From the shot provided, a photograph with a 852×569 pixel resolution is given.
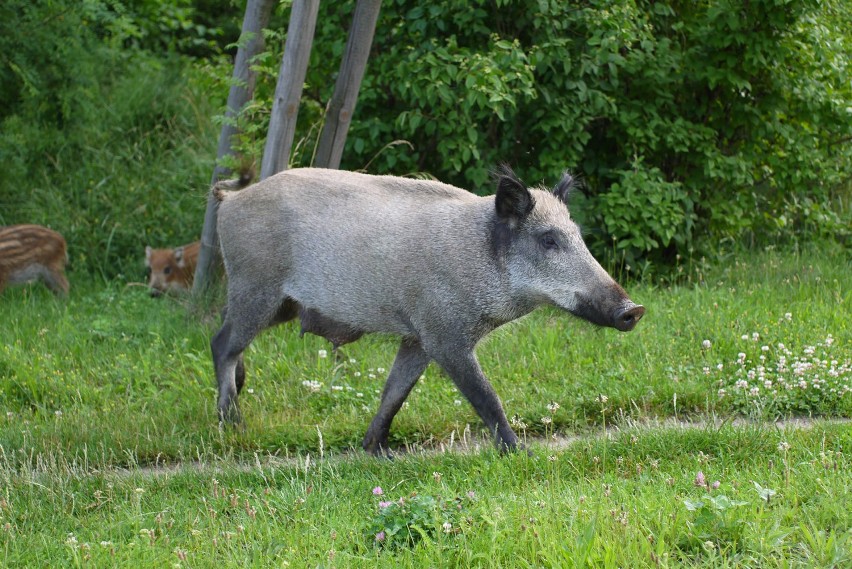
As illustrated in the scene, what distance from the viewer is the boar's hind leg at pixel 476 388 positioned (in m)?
5.40

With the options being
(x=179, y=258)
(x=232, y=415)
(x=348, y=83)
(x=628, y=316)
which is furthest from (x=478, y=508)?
(x=179, y=258)

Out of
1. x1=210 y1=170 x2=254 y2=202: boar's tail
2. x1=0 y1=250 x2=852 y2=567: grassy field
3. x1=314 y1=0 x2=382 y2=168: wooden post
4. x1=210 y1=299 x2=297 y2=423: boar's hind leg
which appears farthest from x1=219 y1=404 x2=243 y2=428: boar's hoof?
x1=314 y1=0 x2=382 y2=168: wooden post

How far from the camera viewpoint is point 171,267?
9.96m

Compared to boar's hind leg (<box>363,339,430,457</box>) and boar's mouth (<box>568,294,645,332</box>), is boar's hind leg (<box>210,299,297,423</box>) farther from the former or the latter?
boar's mouth (<box>568,294,645,332</box>)

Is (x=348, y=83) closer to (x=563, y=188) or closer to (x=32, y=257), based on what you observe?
(x=563, y=188)

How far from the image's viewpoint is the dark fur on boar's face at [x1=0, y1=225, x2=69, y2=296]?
9.66 meters

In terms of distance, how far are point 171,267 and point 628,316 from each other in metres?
5.92

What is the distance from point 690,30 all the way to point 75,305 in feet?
19.7

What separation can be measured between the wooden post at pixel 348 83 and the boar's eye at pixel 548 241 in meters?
2.77

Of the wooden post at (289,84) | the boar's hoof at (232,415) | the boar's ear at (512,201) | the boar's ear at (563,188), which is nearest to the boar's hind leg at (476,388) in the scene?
the boar's ear at (512,201)

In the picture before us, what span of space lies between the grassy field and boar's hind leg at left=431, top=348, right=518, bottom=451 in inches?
5.5

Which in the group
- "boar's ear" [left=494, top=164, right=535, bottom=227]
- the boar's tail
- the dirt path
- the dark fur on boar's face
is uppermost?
"boar's ear" [left=494, top=164, right=535, bottom=227]

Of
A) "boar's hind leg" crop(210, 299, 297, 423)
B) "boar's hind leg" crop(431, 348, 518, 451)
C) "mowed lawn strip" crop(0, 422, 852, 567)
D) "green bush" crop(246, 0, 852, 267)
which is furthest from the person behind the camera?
"green bush" crop(246, 0, 852, 267)

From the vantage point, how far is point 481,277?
217 inches
